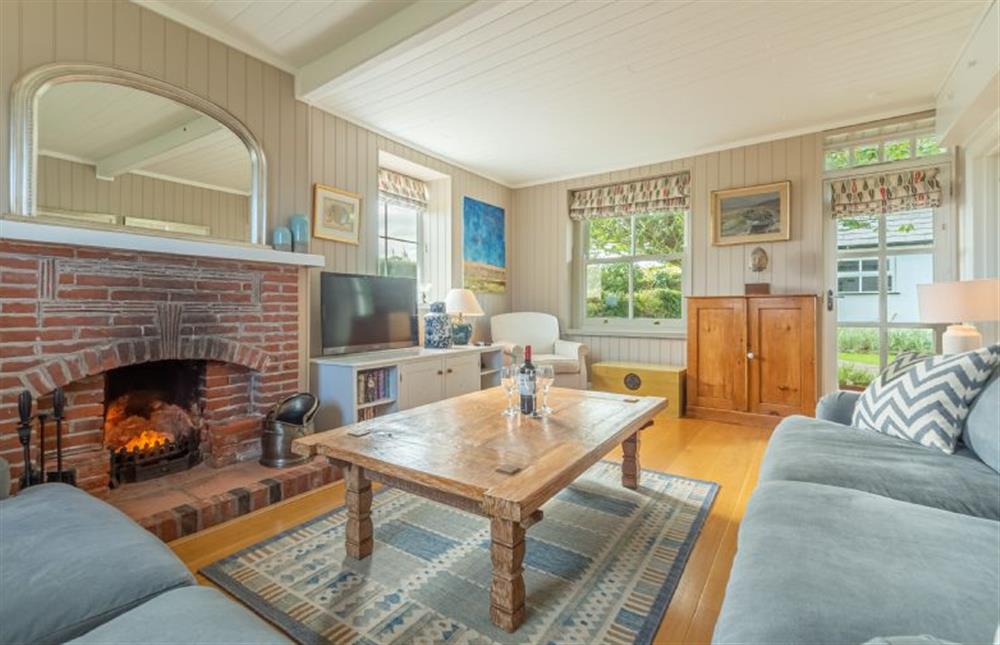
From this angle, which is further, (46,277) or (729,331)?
(729,331)

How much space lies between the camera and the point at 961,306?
92.0 inches

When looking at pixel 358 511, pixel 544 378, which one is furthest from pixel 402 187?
pixel 358 511

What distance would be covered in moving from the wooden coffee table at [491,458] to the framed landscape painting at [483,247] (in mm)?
2606

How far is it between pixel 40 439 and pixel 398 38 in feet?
8.19

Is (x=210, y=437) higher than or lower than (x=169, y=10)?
lower

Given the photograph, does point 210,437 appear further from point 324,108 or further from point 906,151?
point 906,151

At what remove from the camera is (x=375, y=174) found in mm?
3727

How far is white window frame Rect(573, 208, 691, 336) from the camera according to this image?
4.46 meters

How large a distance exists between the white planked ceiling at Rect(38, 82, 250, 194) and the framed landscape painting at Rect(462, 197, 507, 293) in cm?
227

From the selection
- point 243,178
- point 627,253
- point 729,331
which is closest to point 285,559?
point 243,178

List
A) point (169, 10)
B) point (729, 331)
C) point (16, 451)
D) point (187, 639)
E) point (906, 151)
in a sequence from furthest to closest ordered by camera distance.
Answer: point (729, 331)
point (906, 151)
point (169, 10)
point (16, 451)
point (187, 639)

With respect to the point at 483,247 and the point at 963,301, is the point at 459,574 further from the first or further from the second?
the point at 483,247

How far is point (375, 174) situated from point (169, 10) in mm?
1583

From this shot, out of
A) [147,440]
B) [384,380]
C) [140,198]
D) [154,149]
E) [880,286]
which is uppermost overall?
[154,149]
